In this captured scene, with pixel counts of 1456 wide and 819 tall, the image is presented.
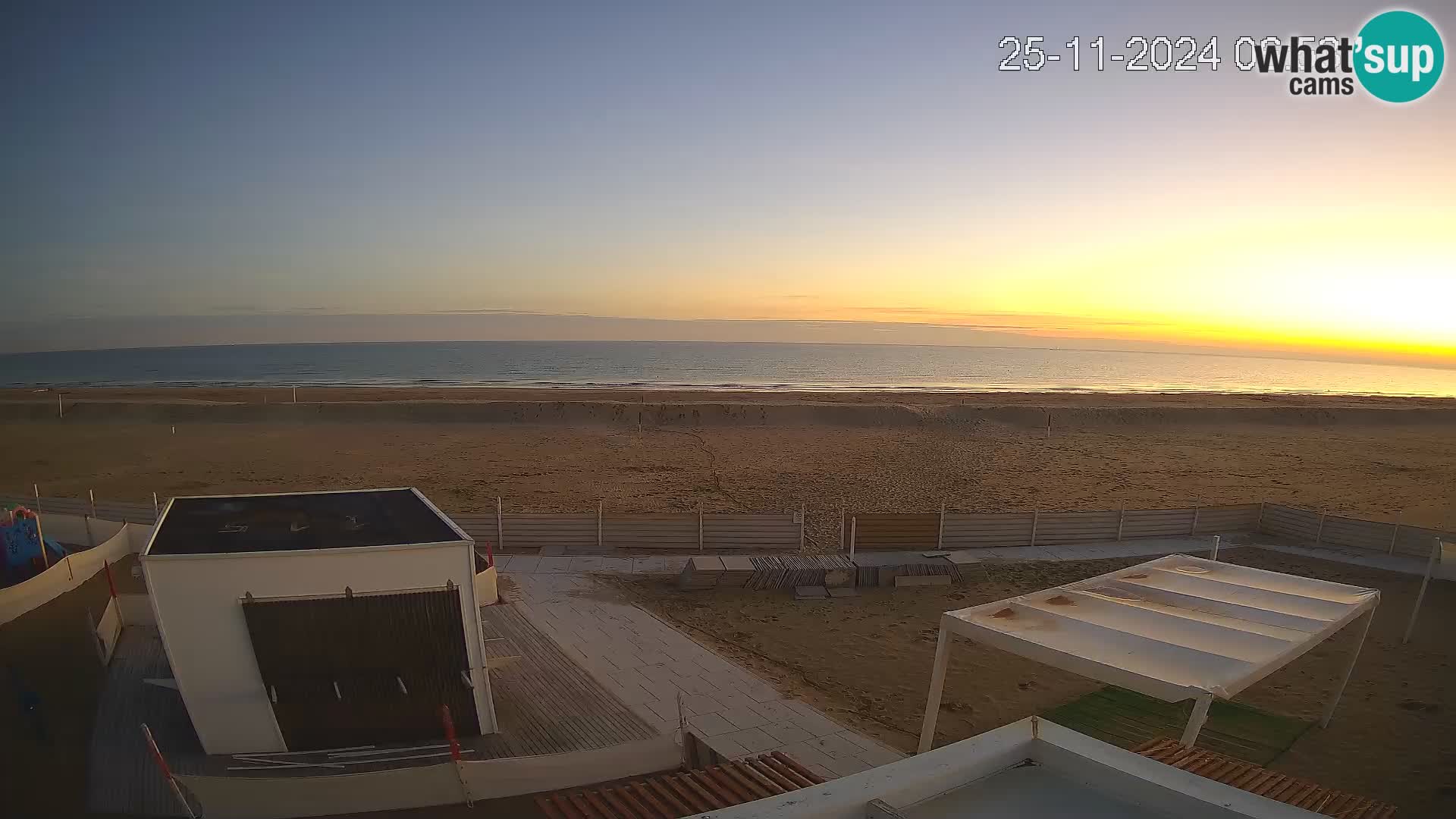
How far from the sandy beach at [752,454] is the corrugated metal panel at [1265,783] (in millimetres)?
10395

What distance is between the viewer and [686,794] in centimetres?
474

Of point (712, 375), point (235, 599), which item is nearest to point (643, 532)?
point (235, 599)

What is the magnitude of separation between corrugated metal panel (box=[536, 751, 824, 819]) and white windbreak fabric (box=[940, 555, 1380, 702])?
279cm

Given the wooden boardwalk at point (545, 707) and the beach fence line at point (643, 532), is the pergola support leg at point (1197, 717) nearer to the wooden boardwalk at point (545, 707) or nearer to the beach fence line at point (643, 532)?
the wooden boardwalk at point (545, 707)

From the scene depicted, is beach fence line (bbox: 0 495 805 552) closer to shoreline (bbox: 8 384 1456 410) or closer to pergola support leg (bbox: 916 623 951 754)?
pergola support leg (bbox: 916 623 951 754)

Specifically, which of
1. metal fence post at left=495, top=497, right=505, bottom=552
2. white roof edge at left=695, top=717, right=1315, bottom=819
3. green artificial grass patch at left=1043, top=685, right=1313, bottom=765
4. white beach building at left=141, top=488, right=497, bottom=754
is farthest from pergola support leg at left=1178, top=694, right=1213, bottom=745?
metal fence post at left=495, top=497, right=505, bottom=552

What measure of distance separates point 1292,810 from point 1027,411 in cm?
3798

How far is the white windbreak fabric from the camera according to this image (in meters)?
6.02

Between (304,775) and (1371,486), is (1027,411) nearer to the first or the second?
(1371,486)

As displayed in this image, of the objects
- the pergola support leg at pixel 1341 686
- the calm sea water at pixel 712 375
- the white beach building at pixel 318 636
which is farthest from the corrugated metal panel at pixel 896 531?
the calm sea water at pixel 712 375

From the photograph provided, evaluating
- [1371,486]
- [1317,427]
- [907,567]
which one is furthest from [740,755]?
[1317,427]

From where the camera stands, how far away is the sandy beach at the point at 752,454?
21.1 metres

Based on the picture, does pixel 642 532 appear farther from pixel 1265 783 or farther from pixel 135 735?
pixel 1265 783

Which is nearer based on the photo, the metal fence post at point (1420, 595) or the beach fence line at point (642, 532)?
the metal fence post at point (1420, 595)
